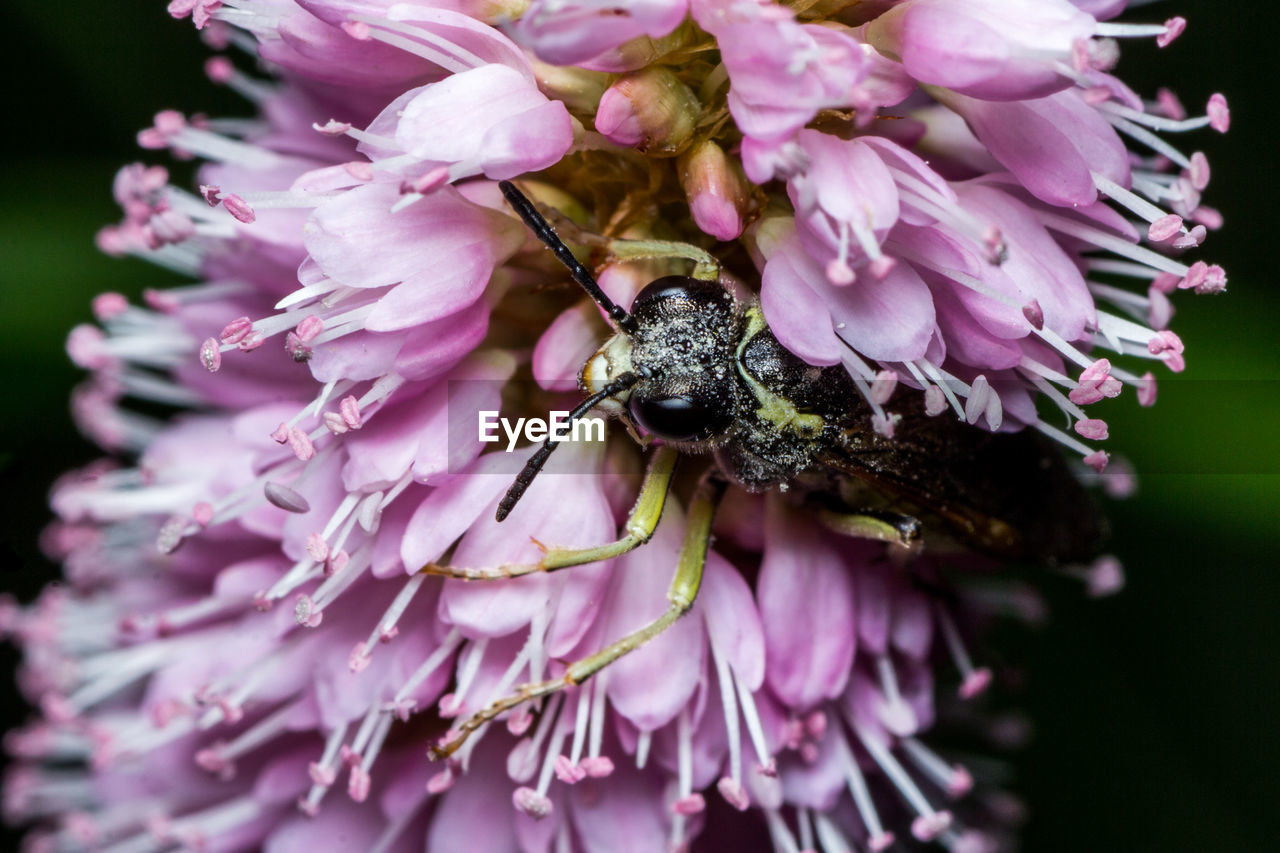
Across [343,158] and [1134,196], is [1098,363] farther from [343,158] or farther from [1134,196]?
[343,158]

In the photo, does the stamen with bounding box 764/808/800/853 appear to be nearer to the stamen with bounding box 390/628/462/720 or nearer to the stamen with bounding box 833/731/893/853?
the stamen with bounding box 833/731/893/853

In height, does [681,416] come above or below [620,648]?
A: above

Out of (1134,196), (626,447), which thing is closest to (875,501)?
(626,447)

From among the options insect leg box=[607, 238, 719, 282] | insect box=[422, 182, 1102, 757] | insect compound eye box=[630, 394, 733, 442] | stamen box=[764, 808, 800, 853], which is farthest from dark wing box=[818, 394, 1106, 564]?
stamen box=[764, 808, 800, 853]

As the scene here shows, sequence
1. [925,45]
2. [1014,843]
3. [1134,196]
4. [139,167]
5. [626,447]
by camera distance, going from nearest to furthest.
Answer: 1. [925,45]
2. [1134,196]
3. [626,447]
4. [139,167]
5. [1014,843]

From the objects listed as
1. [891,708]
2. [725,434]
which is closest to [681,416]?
[725,434]

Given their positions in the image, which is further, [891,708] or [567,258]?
[891,708]

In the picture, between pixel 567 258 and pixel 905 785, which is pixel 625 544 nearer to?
pixel 567 258
